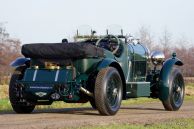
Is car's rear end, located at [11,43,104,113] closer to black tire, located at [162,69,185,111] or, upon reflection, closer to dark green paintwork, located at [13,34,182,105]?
dark green paintwork, located at [13,34,182,105]

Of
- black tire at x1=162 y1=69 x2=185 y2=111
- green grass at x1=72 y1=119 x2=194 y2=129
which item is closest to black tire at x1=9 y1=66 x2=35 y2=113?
green grass at x1=72 y1=119 x2=194 y2=129

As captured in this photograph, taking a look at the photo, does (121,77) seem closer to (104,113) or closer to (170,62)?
(104,113)

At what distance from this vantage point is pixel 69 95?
41.9ft

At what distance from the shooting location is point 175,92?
628 inches

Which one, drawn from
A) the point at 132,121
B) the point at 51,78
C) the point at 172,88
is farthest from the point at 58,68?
the point at 172,88

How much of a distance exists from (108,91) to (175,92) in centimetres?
317

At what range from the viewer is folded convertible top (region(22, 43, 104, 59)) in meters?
13.1

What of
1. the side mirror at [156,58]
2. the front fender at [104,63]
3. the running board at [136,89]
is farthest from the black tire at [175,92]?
the front fender at [104,63]

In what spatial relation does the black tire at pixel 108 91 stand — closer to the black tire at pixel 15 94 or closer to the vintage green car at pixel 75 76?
the vintage green car at pixel 75 76

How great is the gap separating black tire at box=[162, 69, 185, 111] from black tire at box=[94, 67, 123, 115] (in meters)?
2.16

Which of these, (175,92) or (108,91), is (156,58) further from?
(108,91)

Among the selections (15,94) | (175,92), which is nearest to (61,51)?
(15,94)

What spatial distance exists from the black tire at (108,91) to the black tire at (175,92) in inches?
85.1

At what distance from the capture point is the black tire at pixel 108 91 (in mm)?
12867
